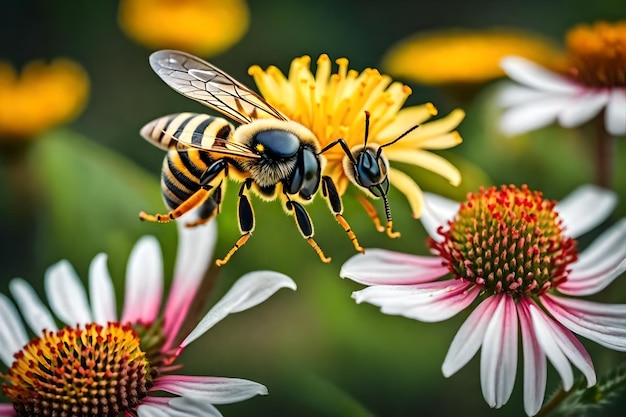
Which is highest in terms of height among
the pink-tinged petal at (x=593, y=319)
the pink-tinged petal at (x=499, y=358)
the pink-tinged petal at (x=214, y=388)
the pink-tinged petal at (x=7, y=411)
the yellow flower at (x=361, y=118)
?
the yellow flower at (x=361, y=118)

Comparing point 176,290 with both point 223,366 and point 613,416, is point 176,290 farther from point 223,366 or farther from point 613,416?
point 613,416

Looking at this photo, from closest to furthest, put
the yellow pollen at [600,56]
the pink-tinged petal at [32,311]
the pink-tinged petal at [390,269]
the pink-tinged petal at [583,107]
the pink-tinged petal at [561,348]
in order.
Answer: the pink-tinged petal at [561,348] → the pink-tinged petal at [390,269] → the pink-tinged petal at [32,311] → the pink-tinged petal at [583,107] → the yellow pollen at [600,56]

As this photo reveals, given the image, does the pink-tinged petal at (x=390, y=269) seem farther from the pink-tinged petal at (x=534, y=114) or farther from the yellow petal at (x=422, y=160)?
the pink-tinged petal at (x=534, y=114)

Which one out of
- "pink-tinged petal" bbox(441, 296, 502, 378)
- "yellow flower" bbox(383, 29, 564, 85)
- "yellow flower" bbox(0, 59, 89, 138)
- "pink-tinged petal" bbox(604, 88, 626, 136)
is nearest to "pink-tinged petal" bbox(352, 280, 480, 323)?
"pink-tinged petal" bbox(441, 296, 502, 378)

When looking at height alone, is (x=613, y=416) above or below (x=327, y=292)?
below

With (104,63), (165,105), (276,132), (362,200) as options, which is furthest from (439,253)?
(104,63)

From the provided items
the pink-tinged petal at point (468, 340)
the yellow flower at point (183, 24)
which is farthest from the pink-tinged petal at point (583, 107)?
the yellow flower at point (183, 24)
